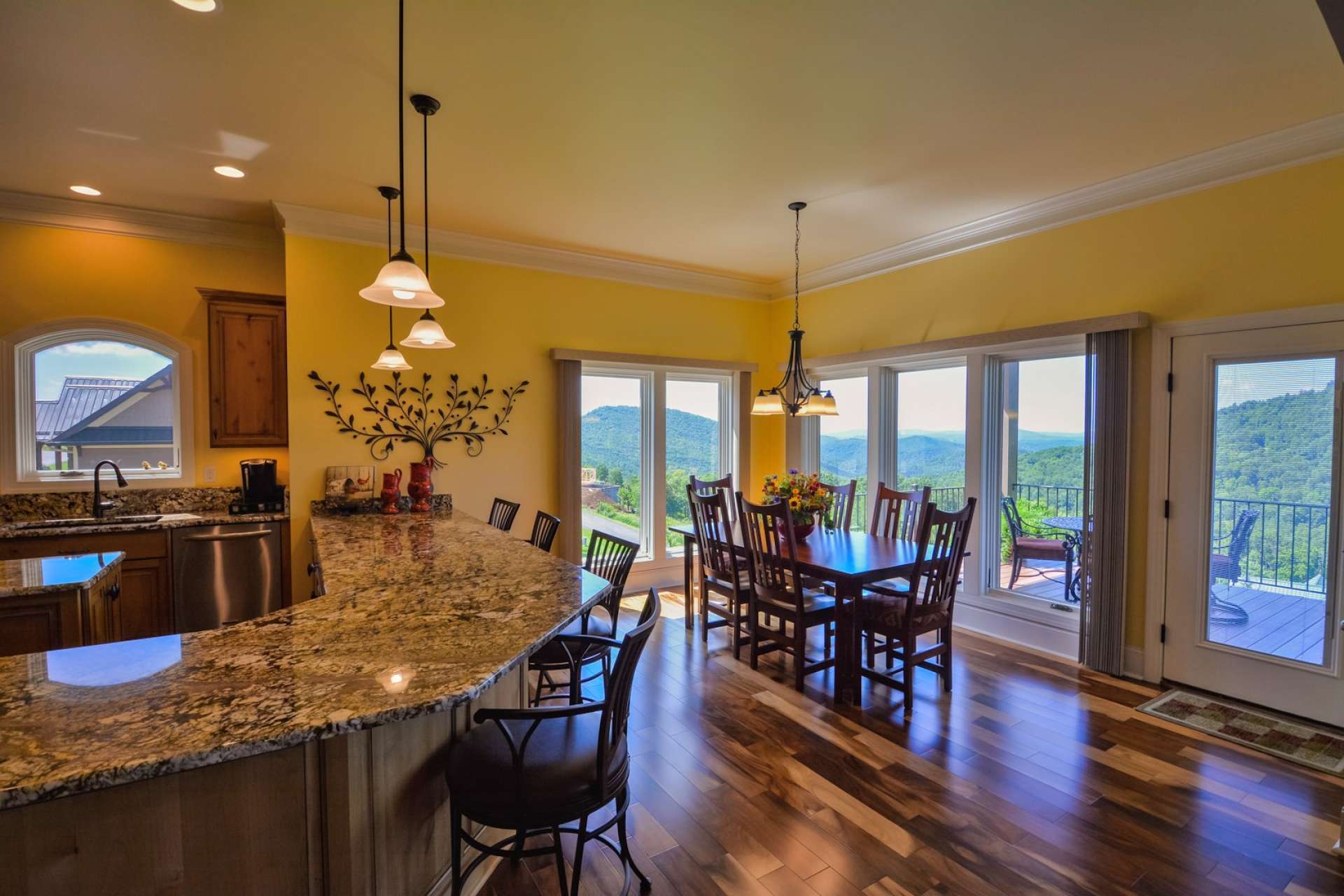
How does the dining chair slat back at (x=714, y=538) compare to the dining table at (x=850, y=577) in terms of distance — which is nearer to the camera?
the dining table at (x=850, y=577)

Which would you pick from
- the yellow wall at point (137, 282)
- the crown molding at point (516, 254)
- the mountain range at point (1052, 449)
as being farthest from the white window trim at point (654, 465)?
the yellow wall at point (137, 282)

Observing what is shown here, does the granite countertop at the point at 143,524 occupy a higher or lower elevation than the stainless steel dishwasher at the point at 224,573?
higher

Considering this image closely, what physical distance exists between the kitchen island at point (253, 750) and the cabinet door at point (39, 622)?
41.2 inches

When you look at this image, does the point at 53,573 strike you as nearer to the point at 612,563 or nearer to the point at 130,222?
the point at 612,563

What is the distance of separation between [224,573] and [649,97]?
150 inches

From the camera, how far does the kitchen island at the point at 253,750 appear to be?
108 cm

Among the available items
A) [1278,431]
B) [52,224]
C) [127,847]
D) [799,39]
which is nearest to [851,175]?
[799,39]

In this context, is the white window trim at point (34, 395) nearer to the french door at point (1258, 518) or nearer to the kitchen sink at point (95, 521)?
the kitchen sink at point (95, 521)

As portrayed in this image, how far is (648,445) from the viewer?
5.57m

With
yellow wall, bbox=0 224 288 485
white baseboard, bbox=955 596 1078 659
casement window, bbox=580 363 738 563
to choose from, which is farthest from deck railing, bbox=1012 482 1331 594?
yellow wall, bbox=0 224 288 485

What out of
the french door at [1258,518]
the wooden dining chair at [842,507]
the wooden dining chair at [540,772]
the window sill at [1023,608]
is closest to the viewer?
the wooden dining chair at [540,772]

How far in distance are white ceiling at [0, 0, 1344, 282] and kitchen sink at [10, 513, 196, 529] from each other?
6.73ft

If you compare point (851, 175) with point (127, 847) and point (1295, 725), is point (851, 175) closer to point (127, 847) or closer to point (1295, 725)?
point (1295, 725)

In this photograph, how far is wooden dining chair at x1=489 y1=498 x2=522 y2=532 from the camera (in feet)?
12.4
